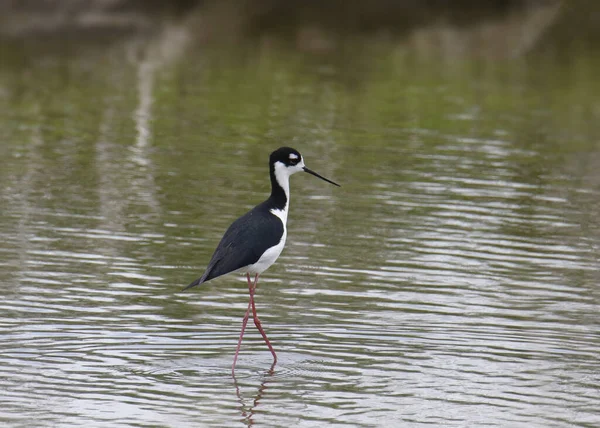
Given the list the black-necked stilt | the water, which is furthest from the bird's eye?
the water

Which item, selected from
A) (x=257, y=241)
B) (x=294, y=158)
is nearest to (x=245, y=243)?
(x=257, y=241)

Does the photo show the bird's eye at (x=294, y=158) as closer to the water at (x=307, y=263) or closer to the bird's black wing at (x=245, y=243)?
the bird's black wing at (x=245, y=243)

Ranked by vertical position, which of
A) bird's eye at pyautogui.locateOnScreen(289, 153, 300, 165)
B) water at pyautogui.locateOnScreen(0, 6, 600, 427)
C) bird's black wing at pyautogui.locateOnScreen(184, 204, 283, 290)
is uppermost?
bird's eye at pyautogui.locateOnScreen(289, 153, 300, 165)

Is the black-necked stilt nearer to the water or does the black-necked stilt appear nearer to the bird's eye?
the bird's eye

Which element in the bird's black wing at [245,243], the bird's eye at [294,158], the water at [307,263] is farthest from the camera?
the bird's eye at [294,158]

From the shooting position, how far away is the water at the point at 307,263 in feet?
28.4

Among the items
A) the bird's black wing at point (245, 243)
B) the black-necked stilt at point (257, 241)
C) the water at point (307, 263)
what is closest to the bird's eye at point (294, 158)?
the black-necked stilt at point (257, 241)

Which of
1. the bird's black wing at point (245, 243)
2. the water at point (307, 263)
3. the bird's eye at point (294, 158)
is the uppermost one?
the bird's eye at point (294, 158)

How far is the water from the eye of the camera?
341 inches

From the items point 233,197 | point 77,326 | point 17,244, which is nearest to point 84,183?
point 233,197

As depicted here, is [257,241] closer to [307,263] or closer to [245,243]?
[245,243]

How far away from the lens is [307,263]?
12.5 m

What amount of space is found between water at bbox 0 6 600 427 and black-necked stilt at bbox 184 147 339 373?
61 cm

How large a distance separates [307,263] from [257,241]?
295cm
